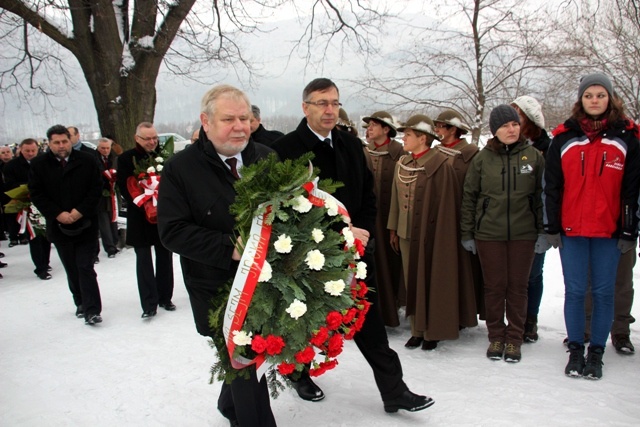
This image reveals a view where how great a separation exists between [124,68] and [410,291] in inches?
345

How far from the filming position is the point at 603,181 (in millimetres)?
3996

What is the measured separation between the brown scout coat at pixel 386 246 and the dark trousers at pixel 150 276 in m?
2.70

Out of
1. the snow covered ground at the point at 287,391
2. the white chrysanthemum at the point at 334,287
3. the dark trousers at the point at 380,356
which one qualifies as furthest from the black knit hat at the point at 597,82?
the white chrysanthemum at the point at 334,287

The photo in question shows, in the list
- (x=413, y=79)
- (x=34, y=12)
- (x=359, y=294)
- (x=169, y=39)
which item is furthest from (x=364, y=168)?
A: (x=34, y=12)

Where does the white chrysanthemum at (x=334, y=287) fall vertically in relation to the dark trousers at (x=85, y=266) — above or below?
above

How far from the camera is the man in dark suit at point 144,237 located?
6.18 meters

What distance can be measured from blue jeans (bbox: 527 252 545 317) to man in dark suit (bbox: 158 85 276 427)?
307 centimetres

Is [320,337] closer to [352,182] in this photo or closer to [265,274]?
[265,274]

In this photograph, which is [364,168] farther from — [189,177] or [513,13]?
[513,13]

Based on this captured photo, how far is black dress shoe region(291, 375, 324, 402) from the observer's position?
3960 mm

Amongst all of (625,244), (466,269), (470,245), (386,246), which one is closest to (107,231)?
(386,246)

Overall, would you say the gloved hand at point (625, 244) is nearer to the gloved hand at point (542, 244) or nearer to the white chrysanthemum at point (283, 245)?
the gloved hand at point (542, 244)

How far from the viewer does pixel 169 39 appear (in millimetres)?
11469

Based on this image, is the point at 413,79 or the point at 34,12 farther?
the point at 413,79
